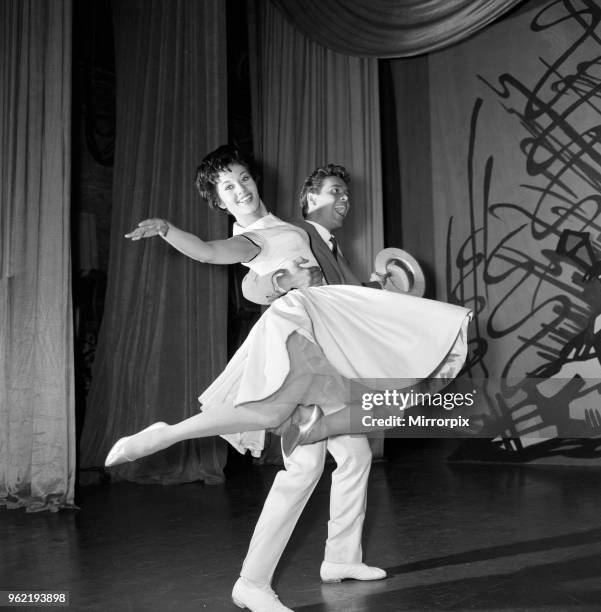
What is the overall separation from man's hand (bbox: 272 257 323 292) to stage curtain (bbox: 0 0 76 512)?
1424mm

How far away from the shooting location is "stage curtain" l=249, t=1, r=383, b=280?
453cm

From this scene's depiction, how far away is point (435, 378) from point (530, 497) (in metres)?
1.43

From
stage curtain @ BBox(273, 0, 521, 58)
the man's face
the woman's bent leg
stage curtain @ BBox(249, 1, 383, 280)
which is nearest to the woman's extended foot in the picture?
the woman's bent leg


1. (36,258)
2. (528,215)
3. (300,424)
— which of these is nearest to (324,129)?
(528,215)

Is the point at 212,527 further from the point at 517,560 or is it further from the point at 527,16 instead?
the point at 527,16

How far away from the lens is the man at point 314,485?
1.85 m

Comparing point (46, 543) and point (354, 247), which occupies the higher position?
point (354, 247)

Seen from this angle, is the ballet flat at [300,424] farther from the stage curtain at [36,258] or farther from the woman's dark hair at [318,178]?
the stage curtain at [36,258]

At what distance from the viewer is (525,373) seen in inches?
168

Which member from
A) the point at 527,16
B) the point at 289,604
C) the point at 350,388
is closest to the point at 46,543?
the point at 289,604

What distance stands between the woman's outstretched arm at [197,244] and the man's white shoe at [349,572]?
79 centimetres

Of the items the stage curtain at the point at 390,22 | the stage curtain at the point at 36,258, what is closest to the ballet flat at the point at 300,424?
the stage curtain at the point at 36,258

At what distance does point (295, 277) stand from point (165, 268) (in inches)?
81.2

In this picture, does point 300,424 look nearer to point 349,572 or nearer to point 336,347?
point 336,347
